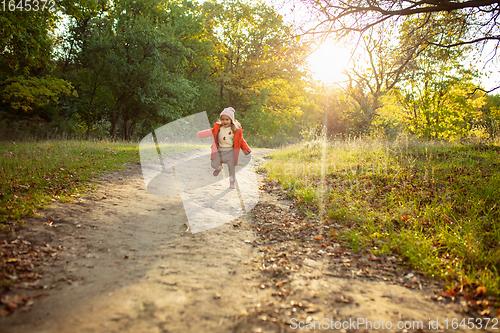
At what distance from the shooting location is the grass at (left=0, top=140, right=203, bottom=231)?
4180 mm

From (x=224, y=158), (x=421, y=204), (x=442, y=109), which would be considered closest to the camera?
(x=421, y=204)

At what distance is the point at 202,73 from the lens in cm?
2672

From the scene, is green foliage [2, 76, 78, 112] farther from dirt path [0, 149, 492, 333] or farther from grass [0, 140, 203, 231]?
dirt path [0, 149, 492, 333]

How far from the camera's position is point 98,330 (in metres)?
2.18

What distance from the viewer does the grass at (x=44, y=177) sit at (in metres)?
4.18

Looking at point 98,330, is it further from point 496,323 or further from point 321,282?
point 496,323

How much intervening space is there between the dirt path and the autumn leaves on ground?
0.68ft

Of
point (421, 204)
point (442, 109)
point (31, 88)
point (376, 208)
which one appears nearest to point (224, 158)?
point (376, 208)

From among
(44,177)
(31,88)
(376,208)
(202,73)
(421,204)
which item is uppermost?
(202,73)

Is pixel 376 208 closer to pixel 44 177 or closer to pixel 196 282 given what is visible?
pixel 196 282

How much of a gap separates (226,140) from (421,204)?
16.6ft

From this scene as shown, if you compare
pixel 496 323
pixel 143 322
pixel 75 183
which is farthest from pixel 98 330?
pixel 75 183

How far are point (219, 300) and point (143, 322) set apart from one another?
2.57 feet

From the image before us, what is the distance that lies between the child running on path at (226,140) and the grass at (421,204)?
1939mm
